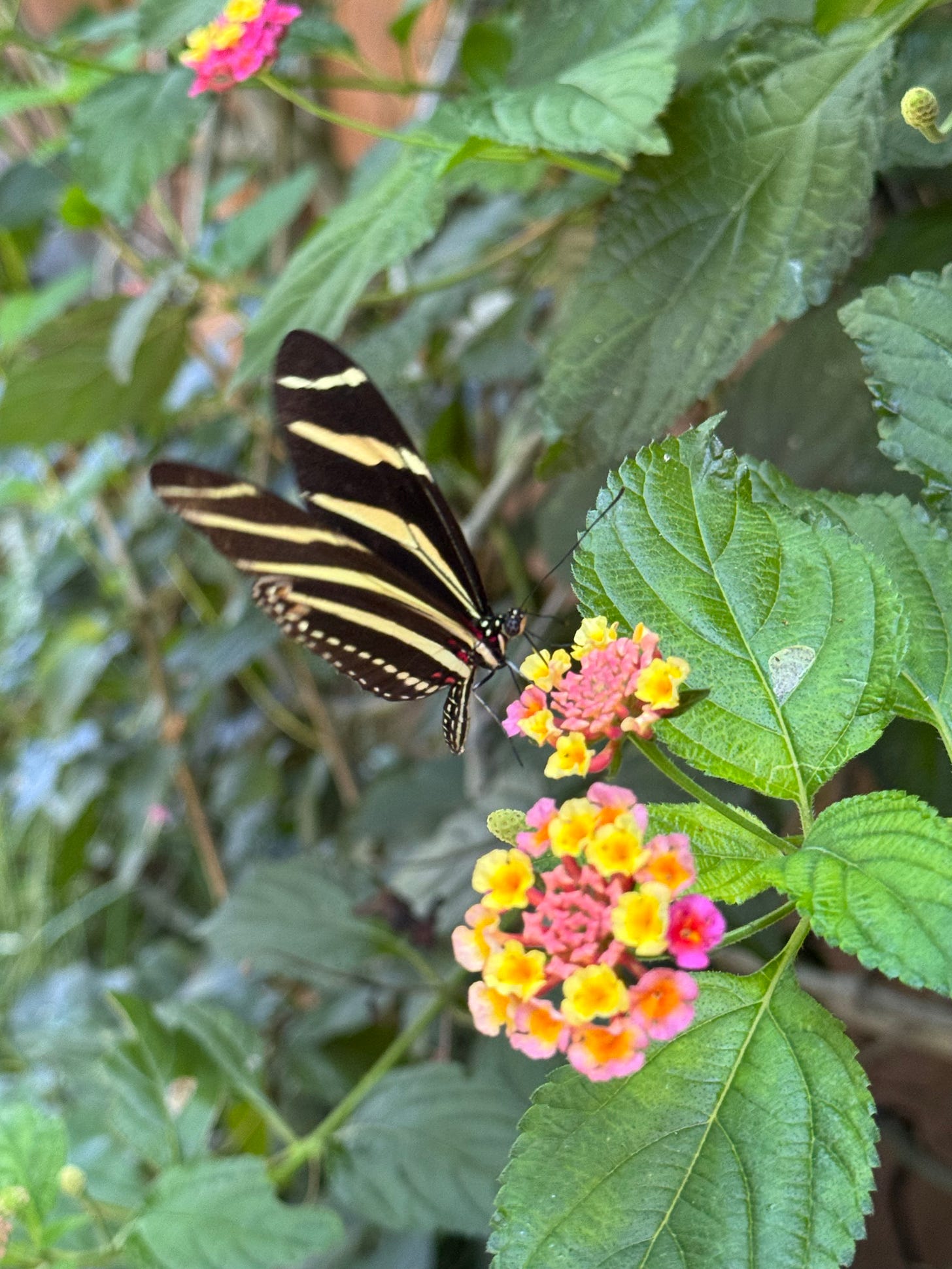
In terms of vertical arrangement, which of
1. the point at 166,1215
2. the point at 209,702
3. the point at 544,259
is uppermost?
the point at 544,259

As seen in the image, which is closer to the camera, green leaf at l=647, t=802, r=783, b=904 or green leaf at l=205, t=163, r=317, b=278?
green leaf at l=647, t=802, r=783, b=904

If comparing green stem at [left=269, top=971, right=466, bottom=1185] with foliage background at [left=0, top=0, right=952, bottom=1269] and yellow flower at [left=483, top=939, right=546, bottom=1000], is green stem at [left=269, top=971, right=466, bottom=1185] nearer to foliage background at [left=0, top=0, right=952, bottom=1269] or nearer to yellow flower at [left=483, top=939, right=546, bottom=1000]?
foliage background at [left=0, top=0, right=952, bottom=1269]

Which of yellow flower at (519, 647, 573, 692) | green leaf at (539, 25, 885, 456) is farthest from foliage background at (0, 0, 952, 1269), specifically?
yellow flower at (519, 647, 573, 692)

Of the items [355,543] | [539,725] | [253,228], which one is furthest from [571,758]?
[253,228]

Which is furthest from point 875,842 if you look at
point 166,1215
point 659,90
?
point 166,1215

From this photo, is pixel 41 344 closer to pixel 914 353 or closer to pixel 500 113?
pixel 500 113

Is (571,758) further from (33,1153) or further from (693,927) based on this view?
(33,1153)
